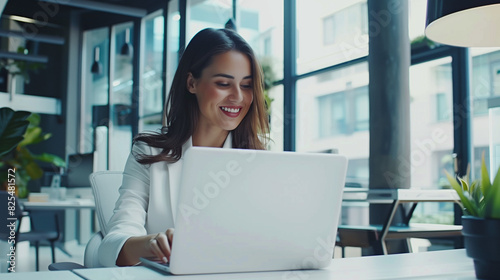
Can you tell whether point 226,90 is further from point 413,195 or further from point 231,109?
point 413,195

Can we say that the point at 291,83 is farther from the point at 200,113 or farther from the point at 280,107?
the point at 200,113

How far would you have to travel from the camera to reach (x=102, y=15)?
8.62 meters

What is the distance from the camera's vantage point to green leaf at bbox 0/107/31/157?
3.15 metres

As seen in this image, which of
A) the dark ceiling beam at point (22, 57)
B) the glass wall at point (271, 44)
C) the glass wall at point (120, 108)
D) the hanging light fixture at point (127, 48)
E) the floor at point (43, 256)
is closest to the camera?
the floor at point (43, 256)

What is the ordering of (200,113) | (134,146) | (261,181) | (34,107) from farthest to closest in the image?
(34,107) < (200,113) < (134,146) < (261,181)

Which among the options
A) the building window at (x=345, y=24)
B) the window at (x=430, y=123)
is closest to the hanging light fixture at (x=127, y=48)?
the building window at (x=345, y=24)

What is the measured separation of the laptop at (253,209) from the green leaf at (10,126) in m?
2.50

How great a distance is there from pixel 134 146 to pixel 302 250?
837mm

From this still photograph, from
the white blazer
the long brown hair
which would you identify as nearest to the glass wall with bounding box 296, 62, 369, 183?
the long brown hair

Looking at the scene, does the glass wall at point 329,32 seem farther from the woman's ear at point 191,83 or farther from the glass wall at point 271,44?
the woman's ear at point 191,83

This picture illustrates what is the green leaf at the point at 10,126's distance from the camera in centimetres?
315

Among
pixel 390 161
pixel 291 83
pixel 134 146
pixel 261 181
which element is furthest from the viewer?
pixel 291 83

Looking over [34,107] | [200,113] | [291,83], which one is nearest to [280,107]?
[291,83]

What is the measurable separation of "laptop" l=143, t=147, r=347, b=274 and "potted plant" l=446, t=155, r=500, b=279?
236mm
